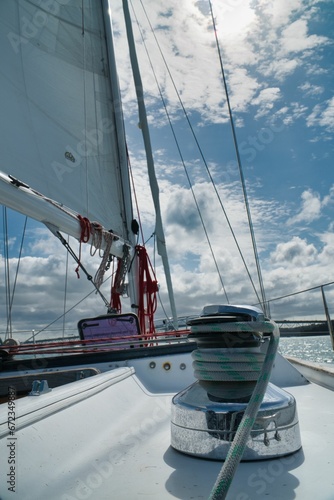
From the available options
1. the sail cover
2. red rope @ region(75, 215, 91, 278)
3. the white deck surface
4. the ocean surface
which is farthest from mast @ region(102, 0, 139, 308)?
the white deck surface

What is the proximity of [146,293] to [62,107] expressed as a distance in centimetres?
334

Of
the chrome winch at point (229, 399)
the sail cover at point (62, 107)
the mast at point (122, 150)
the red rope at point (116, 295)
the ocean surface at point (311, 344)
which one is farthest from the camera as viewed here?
the mast at point (122, 150)

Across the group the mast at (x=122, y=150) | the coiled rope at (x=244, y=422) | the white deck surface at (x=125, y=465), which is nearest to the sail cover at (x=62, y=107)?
the mast at (x=122, y=150)

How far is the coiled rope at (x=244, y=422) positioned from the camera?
0.80 meters

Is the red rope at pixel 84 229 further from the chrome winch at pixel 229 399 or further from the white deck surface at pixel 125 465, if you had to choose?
the chrome winch at pixel 229 399

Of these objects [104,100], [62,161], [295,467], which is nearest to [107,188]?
[62,161]

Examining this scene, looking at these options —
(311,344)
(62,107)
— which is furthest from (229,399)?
(311,344)

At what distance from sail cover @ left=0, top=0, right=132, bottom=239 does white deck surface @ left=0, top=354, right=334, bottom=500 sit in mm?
3784

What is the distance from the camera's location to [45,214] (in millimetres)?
4297

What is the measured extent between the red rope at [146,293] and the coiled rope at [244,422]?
513cm

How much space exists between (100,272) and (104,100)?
341cm

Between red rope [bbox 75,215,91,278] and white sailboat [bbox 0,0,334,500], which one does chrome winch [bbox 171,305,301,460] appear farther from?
red rope [bbox 75,215,91,278]

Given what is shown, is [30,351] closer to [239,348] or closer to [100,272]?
[239,348]

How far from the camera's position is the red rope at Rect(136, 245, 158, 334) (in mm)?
6332
